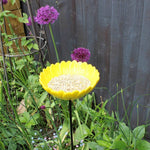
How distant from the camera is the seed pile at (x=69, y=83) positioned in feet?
2.71

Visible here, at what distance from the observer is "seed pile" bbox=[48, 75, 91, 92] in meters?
0.83

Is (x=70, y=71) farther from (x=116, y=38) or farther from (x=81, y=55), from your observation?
(x=116, y=38)

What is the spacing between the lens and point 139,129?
106 centimetres

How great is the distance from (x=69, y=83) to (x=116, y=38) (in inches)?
28.5

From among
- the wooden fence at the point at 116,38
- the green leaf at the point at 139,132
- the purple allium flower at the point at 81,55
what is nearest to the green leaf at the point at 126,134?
the green leaf at the point at 139,132

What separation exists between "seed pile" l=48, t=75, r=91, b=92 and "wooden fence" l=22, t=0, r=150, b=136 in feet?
1.82

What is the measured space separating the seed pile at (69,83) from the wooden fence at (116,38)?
55 centimetres

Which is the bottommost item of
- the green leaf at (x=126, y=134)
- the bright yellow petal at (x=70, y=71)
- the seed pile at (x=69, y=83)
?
the green leaf at (x=126, y=134)

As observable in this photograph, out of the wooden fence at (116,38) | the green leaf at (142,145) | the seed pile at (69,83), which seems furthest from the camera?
the wooden fence at (116,38)

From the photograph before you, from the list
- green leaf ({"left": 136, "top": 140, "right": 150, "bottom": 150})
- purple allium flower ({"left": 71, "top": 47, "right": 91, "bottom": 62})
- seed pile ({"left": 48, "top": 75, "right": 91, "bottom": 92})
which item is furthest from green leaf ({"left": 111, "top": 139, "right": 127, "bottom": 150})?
purple allium flower ({"left": 71, "top": 47, "right": 91, "bottom": 62})

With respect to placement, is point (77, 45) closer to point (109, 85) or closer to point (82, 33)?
point (82, 33)

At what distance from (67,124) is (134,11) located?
101 centimetres

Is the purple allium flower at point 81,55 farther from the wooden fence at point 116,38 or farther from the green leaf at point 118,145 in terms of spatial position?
the green leaf at point 118,145

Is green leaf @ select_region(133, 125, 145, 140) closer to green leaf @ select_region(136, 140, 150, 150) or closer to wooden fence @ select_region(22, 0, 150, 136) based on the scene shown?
green leaf @ select_region(136, 140, 150, 150)
